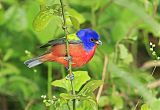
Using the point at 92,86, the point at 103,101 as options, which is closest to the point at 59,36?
the point at 103,101

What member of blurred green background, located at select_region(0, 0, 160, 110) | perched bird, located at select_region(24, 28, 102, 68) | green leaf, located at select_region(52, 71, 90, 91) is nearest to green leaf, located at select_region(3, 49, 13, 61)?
blurred green background, located at select_region(0, 0, 160, 110)

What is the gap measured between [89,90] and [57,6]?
395 millimetres

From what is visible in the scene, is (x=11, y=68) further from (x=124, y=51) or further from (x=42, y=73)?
(x=124, y=51)

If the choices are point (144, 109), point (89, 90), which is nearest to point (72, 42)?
point (89, 90)

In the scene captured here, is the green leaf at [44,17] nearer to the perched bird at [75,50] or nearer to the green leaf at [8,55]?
the perched bird at [75,50]

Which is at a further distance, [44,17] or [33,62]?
[33,62]

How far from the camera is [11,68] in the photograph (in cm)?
421

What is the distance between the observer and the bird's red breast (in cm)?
247

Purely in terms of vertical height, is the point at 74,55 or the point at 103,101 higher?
the point at 74,55

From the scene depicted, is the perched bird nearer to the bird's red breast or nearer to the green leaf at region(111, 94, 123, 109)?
the bird's red breast

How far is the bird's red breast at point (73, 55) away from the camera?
2469mm

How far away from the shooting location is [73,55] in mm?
2490

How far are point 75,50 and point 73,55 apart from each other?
6cm

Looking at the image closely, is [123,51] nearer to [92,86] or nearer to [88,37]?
[88,37]
